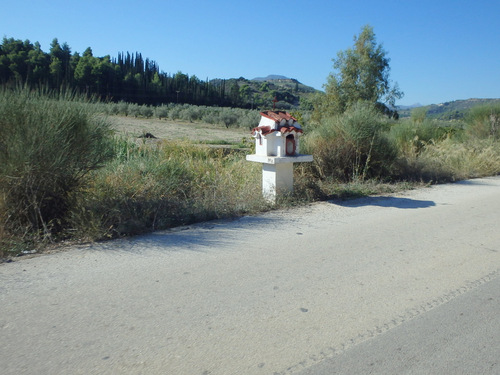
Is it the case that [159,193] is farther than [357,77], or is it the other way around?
[357,77]

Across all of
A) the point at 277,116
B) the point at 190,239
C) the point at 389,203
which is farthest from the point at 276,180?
the point at 190,239

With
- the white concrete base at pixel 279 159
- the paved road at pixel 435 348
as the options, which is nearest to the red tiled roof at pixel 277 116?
the white concrete base at pixel 279 159

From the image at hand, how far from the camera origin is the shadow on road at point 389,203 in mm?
9242

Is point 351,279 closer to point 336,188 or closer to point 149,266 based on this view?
point 149,266

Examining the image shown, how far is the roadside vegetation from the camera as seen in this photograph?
6.23 metres

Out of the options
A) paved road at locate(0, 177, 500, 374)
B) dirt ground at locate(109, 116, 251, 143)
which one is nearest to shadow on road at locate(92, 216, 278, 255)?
paved road at locate(0, 177, 500, 374)

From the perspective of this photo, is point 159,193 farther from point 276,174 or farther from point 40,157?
point 40,157

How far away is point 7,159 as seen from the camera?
614 cm

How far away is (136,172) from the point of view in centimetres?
859

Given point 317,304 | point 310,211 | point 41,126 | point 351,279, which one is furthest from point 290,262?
point 41,126

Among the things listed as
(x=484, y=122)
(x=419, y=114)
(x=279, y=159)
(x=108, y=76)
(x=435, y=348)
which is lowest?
(x=435, y=348)

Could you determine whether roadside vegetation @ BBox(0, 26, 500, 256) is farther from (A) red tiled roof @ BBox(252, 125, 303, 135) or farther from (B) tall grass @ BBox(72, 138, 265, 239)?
(A) red tiled roof @ BBox(252, 125, 303, 135)

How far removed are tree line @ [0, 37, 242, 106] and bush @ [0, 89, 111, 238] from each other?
79cm

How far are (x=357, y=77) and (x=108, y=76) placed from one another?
2964 cm
